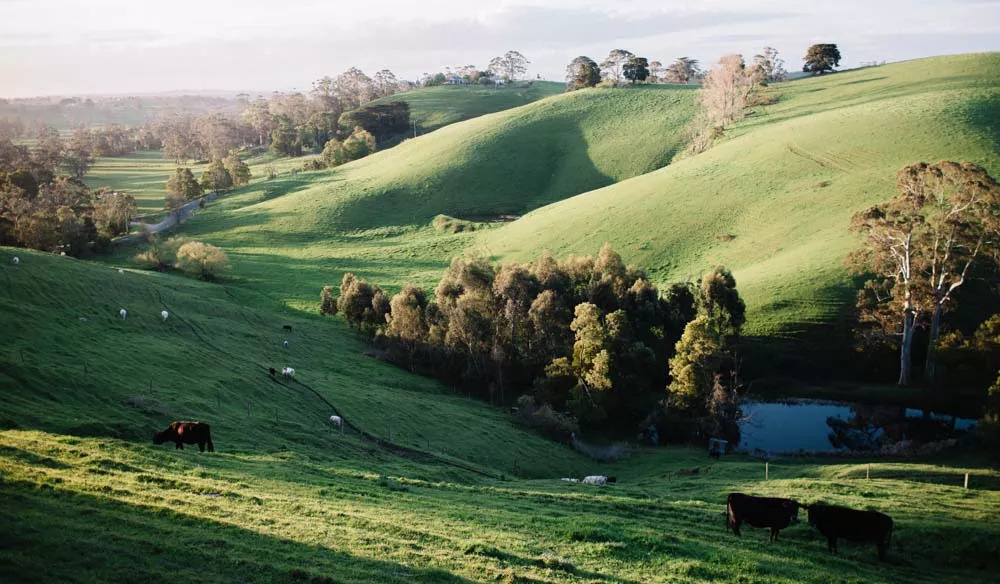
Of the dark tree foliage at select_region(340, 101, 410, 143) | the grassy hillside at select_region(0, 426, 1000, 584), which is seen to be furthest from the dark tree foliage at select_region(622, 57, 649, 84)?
the grassy hillside at select_region(0, 426, 1000, 584)

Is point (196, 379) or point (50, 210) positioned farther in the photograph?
point (50, 210)

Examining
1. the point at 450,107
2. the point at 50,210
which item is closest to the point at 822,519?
the point at 50,210

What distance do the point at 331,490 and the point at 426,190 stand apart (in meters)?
96.9

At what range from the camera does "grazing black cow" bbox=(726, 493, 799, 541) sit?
21797 mm

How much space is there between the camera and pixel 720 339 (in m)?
51.7

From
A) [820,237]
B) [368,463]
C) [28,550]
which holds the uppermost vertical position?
[820,237]

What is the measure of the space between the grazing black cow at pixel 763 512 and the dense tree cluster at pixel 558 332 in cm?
2618

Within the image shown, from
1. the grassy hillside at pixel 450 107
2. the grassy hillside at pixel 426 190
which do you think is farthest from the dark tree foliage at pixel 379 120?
the grassy hillside at pixel 426 190

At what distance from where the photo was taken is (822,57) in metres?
163

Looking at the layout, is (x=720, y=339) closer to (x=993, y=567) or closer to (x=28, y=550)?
(x=993, y=567)

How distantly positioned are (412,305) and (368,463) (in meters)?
31.0

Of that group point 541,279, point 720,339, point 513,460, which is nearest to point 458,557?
point 513,460

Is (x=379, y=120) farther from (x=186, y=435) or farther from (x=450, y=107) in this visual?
(x=186, y=435)

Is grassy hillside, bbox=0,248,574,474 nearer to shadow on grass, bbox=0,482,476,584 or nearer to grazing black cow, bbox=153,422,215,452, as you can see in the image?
grazing black cow, bbox=153,422,215,452
